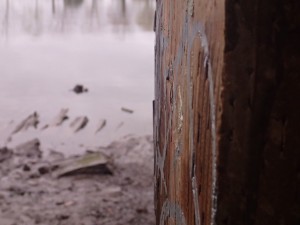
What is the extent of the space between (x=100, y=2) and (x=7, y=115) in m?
8.58

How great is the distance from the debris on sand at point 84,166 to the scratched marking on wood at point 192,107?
11.1ft

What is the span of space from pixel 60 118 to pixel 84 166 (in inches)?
61.3

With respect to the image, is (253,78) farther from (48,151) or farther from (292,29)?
(48,151)

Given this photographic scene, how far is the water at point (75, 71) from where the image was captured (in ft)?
18.5

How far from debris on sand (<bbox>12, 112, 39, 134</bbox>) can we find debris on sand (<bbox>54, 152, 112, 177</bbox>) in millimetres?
1080

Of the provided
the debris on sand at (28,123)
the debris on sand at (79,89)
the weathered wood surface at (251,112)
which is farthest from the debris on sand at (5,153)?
the weathered wood surface at (251,112)

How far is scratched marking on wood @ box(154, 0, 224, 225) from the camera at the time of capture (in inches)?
22.3

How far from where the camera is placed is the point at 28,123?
5.65m

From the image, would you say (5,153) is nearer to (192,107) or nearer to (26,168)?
(26,168)

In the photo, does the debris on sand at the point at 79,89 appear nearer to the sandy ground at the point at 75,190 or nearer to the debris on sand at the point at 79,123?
the debris on sand at the point at 79,123

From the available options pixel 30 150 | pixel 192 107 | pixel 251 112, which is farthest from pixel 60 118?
pixel 251 112

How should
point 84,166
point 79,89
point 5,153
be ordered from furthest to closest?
1. point 79,89
2. point 5,153
3. point 84,166

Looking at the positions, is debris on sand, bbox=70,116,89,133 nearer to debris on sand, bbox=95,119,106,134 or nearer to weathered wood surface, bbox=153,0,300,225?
debris on sand, bbox=95,119,106,134

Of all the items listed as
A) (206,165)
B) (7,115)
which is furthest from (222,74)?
(7,115)
